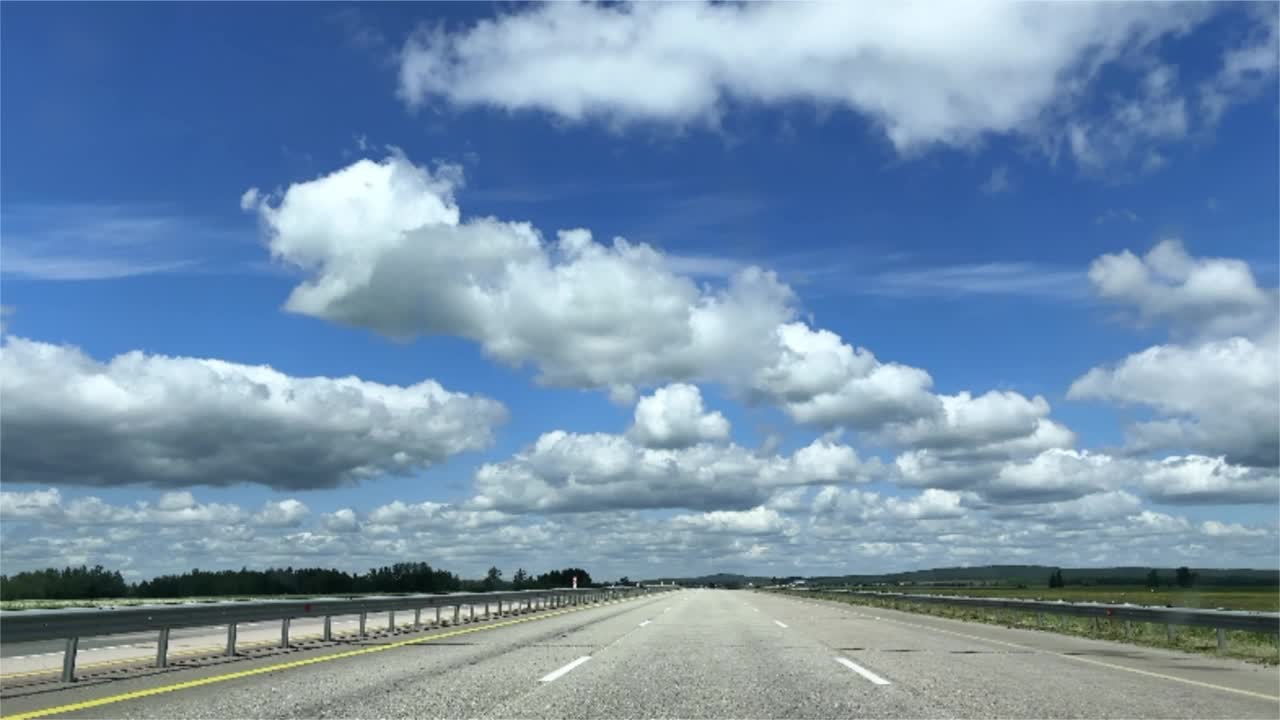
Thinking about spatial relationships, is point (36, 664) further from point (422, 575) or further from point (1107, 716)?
point (422, 575)

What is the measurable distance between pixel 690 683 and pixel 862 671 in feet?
9.57

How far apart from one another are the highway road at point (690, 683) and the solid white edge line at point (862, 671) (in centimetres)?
5

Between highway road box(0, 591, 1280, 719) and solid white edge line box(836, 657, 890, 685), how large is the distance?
49mm

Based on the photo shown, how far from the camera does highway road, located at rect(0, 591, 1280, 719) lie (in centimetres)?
1015

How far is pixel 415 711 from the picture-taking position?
9852 mm

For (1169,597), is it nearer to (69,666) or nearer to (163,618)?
(163,618)

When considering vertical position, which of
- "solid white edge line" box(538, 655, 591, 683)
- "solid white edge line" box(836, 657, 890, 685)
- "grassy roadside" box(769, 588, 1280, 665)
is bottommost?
"grassy roadside" box(769, 588, 1280, 665)

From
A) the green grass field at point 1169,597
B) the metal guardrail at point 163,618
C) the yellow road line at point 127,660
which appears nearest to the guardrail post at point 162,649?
the metal guardrail at point 163,618

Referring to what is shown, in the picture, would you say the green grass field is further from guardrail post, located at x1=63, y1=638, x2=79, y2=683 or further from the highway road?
guardrail post, located at x1=63, y1=638, x2=79, y2=683

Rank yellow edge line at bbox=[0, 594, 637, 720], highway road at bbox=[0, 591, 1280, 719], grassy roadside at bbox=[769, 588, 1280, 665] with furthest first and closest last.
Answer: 1. grassy roadside at bbox=[769, 588, 1280, 665]
2. highway road at bbox=[0, 591, 1280, 719]
3. yellow edge line at bbox=[0, 594, 637, 720]

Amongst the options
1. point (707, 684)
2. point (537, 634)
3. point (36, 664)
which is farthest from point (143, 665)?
point (537, 634)

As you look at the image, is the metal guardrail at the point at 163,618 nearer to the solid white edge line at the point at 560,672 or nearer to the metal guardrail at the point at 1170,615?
the solid white edge line at the point at 560,672

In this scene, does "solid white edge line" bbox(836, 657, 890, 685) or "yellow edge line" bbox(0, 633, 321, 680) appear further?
"yellow edge line" bbox(0, 633, 321, 680)

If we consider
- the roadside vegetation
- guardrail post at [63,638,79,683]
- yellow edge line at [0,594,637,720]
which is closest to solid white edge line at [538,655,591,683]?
yellow edge line at [0,594,637,720]
